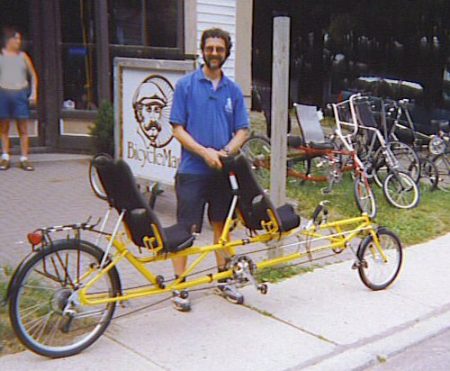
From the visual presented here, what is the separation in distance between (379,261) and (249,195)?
1.49 meters

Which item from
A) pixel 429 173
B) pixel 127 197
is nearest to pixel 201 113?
pixel 127 197

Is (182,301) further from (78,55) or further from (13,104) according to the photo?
(78,55)

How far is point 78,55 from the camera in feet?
32.8

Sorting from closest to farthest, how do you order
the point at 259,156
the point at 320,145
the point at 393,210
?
1. the point at 393,210
2. the point at 320,145
3. the point at 259,156

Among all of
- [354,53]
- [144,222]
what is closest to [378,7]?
[354,53]

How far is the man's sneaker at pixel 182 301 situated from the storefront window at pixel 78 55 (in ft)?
19.9

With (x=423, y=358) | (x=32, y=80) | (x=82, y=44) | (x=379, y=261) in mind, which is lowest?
(x=423, y=358)

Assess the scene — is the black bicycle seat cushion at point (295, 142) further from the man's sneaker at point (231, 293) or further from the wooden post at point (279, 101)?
the man's sneaker at point (231, 293)

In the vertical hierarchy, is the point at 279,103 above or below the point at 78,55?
below

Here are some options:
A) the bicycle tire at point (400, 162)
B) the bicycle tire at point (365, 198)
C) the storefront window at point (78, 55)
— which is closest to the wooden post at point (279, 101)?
the bicycle tire at point (365, 198)

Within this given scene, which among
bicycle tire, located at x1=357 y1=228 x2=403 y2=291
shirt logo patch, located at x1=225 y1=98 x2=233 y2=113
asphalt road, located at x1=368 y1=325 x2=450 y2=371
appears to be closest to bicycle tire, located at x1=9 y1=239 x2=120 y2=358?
shirt logo patch, located at x1=225 y1=98 x2=233 y2=113

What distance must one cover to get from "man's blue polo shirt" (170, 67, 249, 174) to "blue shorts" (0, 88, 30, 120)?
4708mm

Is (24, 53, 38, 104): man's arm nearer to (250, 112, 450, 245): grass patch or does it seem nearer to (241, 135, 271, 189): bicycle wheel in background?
(241, 135, 271, 189): bicycle wheel in background

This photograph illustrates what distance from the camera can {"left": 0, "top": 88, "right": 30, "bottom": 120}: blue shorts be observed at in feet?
28.4
